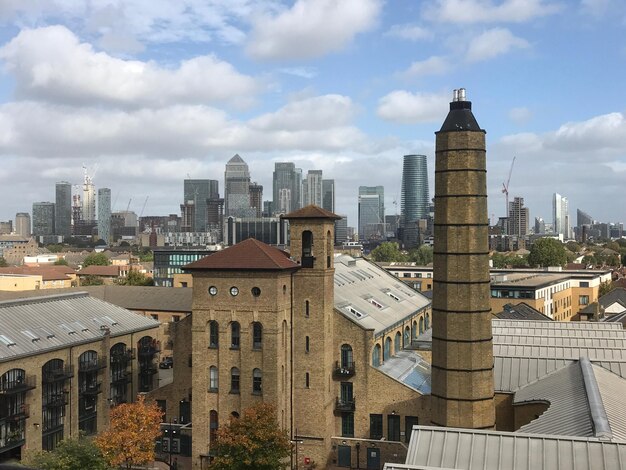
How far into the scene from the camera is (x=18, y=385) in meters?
50.7

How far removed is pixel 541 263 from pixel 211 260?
142088 millimetres

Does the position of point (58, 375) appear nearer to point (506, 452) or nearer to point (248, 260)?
point (248, 260)

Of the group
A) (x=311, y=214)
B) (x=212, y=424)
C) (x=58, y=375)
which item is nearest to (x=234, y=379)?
(x=212, y=424)

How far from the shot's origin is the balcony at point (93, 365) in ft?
190

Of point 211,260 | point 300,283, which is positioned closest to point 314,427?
point 300,283

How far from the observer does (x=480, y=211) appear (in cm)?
4444

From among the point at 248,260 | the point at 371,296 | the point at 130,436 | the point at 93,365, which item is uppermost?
the point at 248,260

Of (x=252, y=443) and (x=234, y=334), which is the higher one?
(x=234, y=334)

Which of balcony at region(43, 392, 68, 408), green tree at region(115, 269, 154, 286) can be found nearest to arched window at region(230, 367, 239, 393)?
balcony at region(43, 392, 68, 408)

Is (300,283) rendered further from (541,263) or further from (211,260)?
(541,263)

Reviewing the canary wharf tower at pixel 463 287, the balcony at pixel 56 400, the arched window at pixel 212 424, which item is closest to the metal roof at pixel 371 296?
the canary wharf tower at pixel 463 287

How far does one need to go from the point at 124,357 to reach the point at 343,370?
2336 cm

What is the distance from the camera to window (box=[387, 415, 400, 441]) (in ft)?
171

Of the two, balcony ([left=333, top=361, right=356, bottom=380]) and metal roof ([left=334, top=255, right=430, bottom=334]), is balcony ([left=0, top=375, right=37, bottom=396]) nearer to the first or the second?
balcony ([left=333, top=361, right=356, bottom=380])
